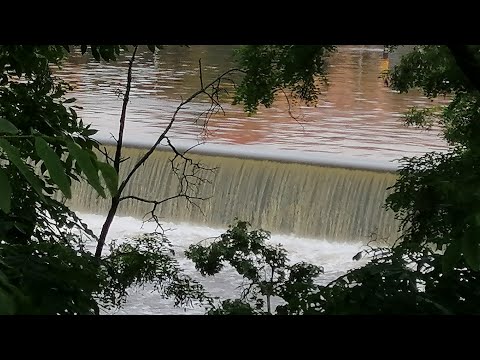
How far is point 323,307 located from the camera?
3.96ft

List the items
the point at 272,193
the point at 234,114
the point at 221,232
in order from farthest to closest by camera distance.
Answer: the point at 234,114 → the point at 272,193 → the point at 221,232

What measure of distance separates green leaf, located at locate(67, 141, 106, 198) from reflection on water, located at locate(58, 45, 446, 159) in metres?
4.45

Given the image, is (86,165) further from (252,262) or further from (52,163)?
(252,262)

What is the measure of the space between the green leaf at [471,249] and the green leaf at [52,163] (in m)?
0.34

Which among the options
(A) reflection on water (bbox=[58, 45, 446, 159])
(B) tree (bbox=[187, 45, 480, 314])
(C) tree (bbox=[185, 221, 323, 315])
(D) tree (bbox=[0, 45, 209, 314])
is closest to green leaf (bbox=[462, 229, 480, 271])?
(B) tree (bbox=[187, 45, 480, 314])

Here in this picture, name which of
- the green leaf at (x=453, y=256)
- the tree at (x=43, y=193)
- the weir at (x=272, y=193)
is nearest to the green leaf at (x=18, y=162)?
the tree at (x=43, y=193)

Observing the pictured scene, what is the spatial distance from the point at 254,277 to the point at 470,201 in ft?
6.85

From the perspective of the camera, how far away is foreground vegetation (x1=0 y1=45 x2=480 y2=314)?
0.50m

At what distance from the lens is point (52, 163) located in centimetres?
37

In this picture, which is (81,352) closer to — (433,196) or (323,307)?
(323,307)

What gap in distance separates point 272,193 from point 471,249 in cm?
433

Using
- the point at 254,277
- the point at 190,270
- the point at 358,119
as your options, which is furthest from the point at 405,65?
the point at 358,119

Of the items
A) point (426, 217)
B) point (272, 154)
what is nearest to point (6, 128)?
point (426, 217)

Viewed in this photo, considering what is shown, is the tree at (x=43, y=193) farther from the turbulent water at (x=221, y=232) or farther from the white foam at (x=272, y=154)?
the white foam at (x=272, y=154)
